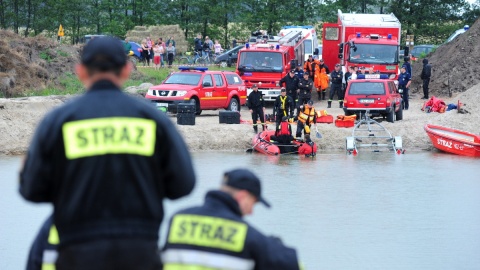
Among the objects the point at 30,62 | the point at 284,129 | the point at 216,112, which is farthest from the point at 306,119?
the point at 30,62

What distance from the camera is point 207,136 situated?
28.2 m

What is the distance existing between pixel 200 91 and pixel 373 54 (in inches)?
324

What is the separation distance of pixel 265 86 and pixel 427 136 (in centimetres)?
838

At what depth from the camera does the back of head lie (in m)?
4.71

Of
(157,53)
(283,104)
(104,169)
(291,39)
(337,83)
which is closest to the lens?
(104,169)

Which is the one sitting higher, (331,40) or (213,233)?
(213,233)

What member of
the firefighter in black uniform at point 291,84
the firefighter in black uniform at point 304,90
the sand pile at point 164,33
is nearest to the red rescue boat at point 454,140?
the firefighter in black uniform at point 304,90

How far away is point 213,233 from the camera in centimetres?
536

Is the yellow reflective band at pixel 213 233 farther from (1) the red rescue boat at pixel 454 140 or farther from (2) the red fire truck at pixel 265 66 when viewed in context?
(2) the red fire truck at pixel 265 66

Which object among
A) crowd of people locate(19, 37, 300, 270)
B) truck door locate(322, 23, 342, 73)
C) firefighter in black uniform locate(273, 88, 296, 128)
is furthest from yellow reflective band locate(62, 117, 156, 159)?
truck door locate(322, 23, 342, 73)

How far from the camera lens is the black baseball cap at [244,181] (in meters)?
5.66

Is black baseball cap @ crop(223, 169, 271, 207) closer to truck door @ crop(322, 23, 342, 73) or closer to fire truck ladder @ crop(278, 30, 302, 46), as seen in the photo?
fire truck ladder @ crop(278, 30, 302, 46)

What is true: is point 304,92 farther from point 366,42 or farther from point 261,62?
point 366,42

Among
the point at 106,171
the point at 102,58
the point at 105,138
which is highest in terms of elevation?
the point at 102,58
